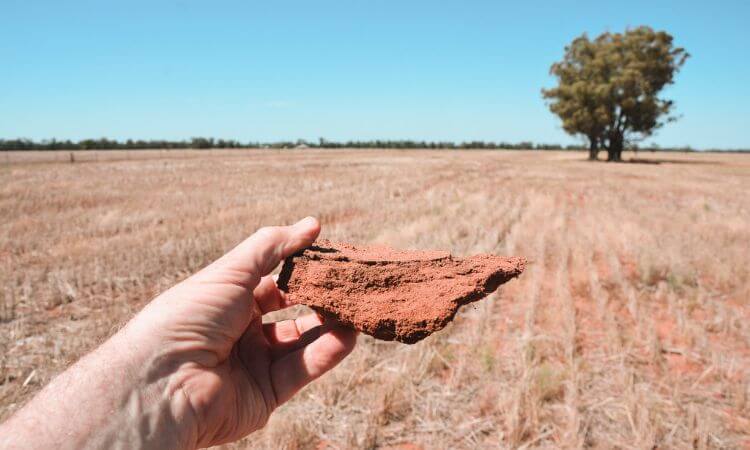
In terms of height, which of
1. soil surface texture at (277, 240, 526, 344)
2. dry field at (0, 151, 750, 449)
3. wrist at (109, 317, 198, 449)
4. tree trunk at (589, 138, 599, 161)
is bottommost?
dry field at (0, 151, 750, 449)

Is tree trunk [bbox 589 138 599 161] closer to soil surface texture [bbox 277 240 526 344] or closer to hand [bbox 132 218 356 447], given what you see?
soil surface texture [bbox 277 240 526 344]

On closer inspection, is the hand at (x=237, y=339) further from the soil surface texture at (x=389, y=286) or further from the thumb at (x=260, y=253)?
the soil surface texture at (x=389, y=286)

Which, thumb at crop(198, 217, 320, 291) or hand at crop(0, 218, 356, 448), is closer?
hand at crop(0, 218, 356, 448)

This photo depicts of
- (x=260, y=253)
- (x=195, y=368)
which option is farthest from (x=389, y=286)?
(x=195, y=368)

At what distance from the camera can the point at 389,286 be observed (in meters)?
2.32

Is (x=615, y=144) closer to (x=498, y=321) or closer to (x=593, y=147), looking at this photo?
(x=593, y=147)

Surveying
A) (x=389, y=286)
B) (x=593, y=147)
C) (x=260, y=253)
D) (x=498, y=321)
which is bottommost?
(x=498, y=321)

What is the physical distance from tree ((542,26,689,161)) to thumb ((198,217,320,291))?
41.1 meters

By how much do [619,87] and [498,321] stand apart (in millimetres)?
39947

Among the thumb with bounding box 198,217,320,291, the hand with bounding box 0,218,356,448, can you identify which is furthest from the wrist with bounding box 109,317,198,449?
the thumb with bounding box 198,217,320,291

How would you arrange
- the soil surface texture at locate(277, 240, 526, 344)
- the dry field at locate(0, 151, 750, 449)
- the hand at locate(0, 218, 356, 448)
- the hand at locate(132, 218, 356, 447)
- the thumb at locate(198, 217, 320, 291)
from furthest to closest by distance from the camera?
the dry field at locate(0, 151, 750, 449)
the thumb at locate(198, 217, 320, 291)
the soil surface texture at locate(277, 240, 526, 344)
the hand at locate(132, 218, 356, 447)
the hand at locate(0, 218, 356, 448)

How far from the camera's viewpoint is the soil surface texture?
7.02ft

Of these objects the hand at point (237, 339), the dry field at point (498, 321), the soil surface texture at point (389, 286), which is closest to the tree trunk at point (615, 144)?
the dry field at point (498, 321)

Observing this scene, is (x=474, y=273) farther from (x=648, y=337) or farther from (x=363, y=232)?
(x=363, y=232)
